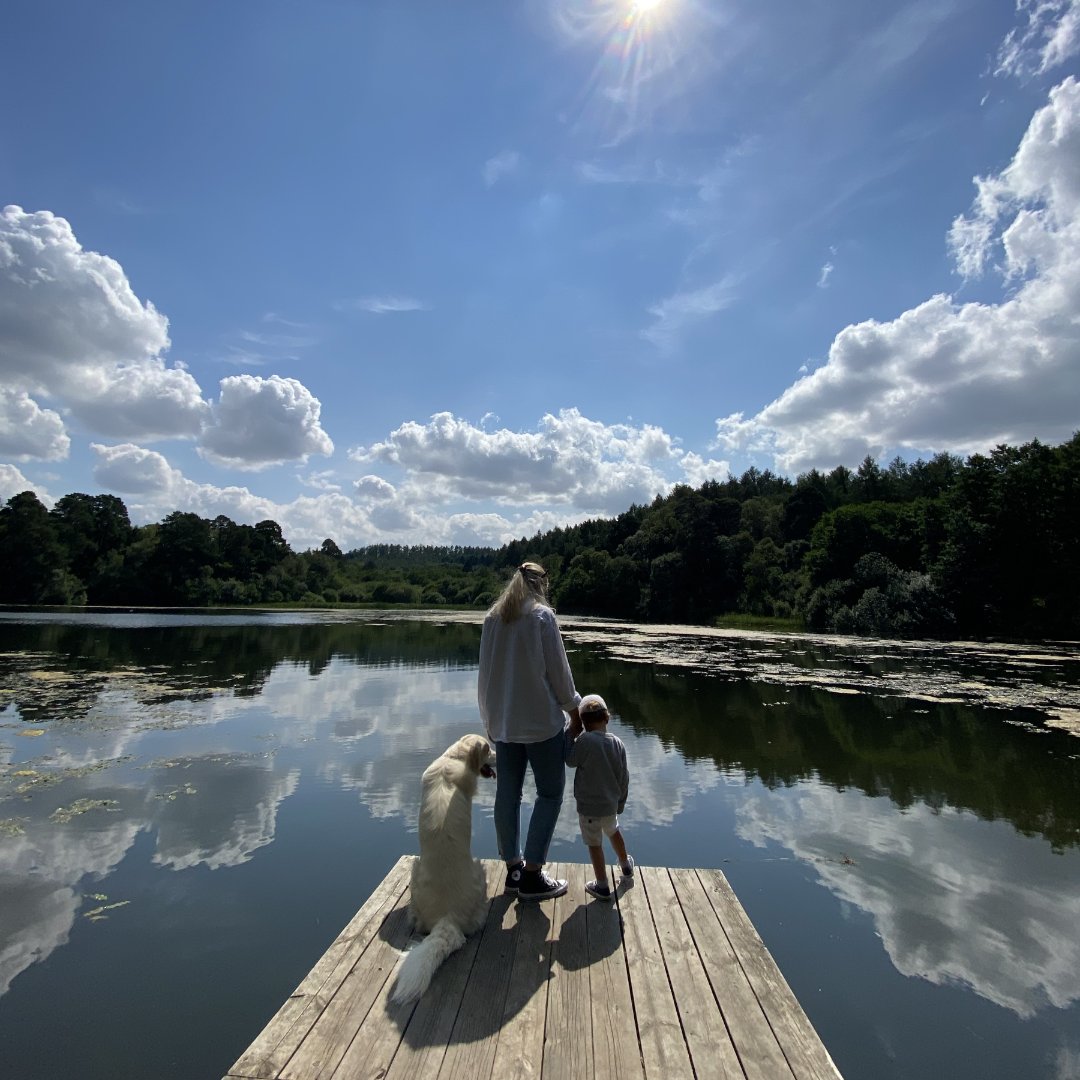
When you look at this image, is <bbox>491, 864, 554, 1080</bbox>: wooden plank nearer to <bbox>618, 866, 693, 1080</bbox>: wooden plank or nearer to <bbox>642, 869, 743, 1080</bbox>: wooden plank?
<bbox>618, 866, 693, 1080</bbox>: wooden plank

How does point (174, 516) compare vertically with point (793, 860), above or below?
above

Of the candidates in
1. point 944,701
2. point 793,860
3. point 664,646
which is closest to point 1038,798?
point 793,860

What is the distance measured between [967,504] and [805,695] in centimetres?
2956

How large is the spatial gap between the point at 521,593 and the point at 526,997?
190 cm

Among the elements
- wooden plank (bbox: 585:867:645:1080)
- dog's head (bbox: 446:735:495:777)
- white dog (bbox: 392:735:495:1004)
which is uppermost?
dog's head (bbox: 446:735:495:777)

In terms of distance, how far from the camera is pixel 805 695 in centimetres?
1430

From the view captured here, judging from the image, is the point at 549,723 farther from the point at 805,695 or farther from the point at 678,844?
the point at 805,695

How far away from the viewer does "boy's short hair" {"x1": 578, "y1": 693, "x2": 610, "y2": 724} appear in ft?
13.0

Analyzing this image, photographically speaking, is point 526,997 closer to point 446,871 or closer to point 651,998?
point 651,998

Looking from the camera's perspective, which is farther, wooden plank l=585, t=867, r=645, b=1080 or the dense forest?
the dense forest

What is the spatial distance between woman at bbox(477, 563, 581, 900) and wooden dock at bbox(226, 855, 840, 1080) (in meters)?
0.37

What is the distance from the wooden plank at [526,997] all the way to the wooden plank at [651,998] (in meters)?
0.39

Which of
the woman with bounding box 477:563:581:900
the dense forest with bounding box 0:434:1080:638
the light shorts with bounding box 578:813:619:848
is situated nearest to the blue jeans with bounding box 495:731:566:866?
the woman with bounding box 477:563:581:900

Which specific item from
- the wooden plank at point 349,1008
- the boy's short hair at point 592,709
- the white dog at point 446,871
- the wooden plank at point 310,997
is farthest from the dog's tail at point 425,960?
the boy's short hair at point 592,709
